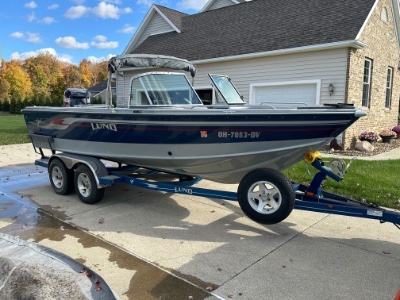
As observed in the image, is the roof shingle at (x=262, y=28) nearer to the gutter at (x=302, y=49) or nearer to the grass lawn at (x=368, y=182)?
the gutter at (x=302, y=49)

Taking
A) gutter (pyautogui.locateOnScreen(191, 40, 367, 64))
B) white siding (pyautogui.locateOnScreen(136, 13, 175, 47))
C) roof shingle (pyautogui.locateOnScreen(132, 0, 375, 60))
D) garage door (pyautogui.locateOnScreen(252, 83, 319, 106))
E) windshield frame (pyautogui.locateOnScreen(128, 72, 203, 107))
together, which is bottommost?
windshield frame (pyautogui.locateOnScreen(128, 72, 203, 107))

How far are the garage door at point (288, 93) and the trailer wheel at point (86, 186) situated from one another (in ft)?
24.4

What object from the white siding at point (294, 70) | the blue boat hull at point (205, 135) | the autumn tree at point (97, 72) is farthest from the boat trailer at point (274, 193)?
the autumn tree at point (97, 72)

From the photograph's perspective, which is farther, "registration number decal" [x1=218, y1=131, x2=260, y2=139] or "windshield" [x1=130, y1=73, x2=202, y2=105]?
"windshield" [x1=130, y1=73, x2=202, y2=105]

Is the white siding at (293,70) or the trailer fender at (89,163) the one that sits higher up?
the white siding at (293,70)

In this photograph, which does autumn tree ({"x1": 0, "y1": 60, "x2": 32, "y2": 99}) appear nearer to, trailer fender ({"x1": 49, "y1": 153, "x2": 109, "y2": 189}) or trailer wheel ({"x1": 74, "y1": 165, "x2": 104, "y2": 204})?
trailer fender ({"x1": 49, "y1": 153, "x2": 109, "y2": 189})

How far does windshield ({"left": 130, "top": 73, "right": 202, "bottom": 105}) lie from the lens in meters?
5.36

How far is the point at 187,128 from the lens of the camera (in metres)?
4.63

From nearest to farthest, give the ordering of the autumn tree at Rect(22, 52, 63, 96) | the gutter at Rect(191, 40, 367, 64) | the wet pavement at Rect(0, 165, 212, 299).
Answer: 1. the wet pavement at Rect(0, 165, 212, 299)
2. the gutter at Rect(191, 40, 367, 64)
3. the autumn tree at Rect(22, 52, 63, 96)

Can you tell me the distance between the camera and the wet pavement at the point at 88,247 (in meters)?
3.15

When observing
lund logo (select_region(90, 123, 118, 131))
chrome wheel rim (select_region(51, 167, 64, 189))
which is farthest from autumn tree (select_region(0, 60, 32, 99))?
lund logo (select_region(90, 123, 118, 131))

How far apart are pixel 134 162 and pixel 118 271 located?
8.12 ft

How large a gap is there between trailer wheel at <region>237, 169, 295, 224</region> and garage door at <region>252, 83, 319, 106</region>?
779cm

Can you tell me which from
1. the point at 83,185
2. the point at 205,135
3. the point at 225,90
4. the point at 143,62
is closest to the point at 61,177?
the point at 83,185
